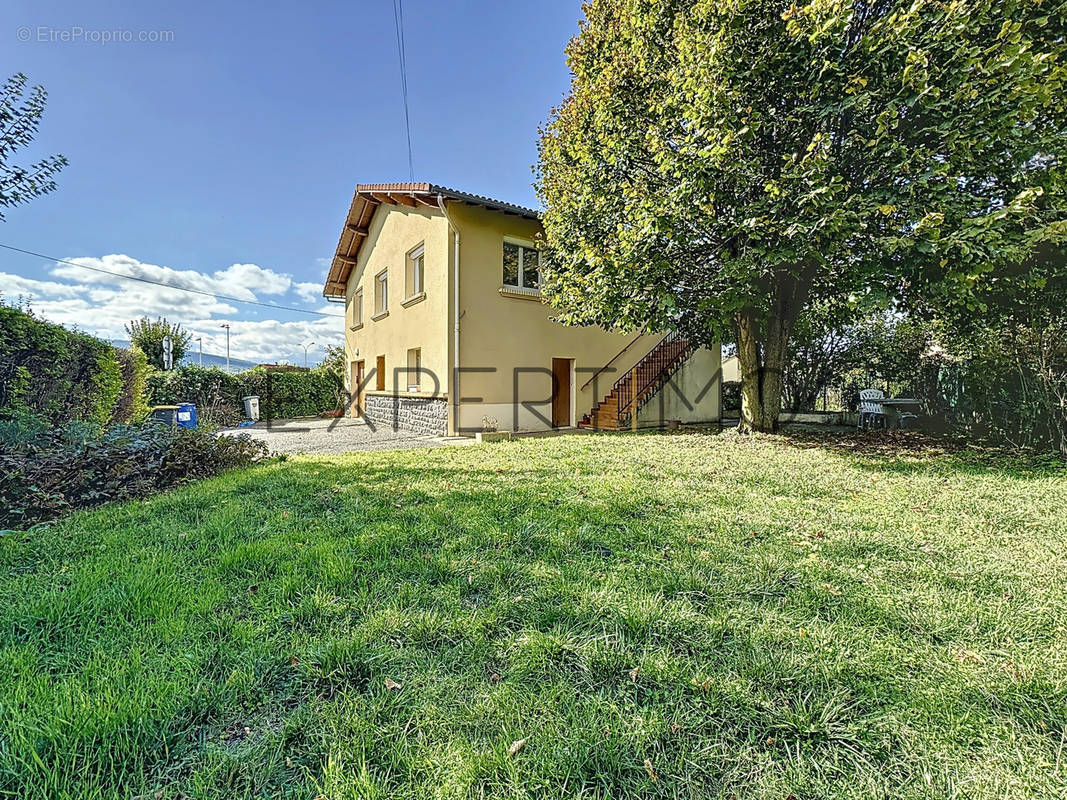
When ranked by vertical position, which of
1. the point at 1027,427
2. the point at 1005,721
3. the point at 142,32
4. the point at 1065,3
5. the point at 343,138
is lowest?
the point at 1005,721

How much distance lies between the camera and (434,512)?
408 cm

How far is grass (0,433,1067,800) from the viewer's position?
145 centimetres

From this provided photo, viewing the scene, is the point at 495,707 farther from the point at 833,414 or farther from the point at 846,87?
the point at 833,414

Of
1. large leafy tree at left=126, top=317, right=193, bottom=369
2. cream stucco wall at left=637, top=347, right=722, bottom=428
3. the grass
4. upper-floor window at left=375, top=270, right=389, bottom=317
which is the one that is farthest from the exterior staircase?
large leafy tree at left=126, top=317, right=193, bottom=369

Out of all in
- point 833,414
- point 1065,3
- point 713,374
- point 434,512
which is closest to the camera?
point 434,512

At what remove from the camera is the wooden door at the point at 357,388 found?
1733 centimetres

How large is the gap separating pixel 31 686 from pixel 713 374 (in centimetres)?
1476

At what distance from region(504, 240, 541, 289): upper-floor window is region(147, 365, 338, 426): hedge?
946 centimetres

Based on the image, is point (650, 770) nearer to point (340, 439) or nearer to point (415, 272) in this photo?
point (340, 439)

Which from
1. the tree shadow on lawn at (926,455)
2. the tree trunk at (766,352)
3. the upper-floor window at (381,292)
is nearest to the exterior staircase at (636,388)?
the tree trunk at (766,352)

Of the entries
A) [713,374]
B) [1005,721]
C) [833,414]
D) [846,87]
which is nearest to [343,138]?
[846,87]

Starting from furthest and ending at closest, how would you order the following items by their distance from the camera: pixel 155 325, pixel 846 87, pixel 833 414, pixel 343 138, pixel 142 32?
pixel 155 325, pixel 833 414, pixel 343 138, pixel 142 32, pixel 846 87

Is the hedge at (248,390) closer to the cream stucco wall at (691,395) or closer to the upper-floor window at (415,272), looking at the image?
the upper-floor window at (415,272)

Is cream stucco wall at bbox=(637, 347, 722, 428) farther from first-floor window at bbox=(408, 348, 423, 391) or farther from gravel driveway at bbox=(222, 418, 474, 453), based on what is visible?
first-floor window at bbox=(408, 348, 423, 391)
